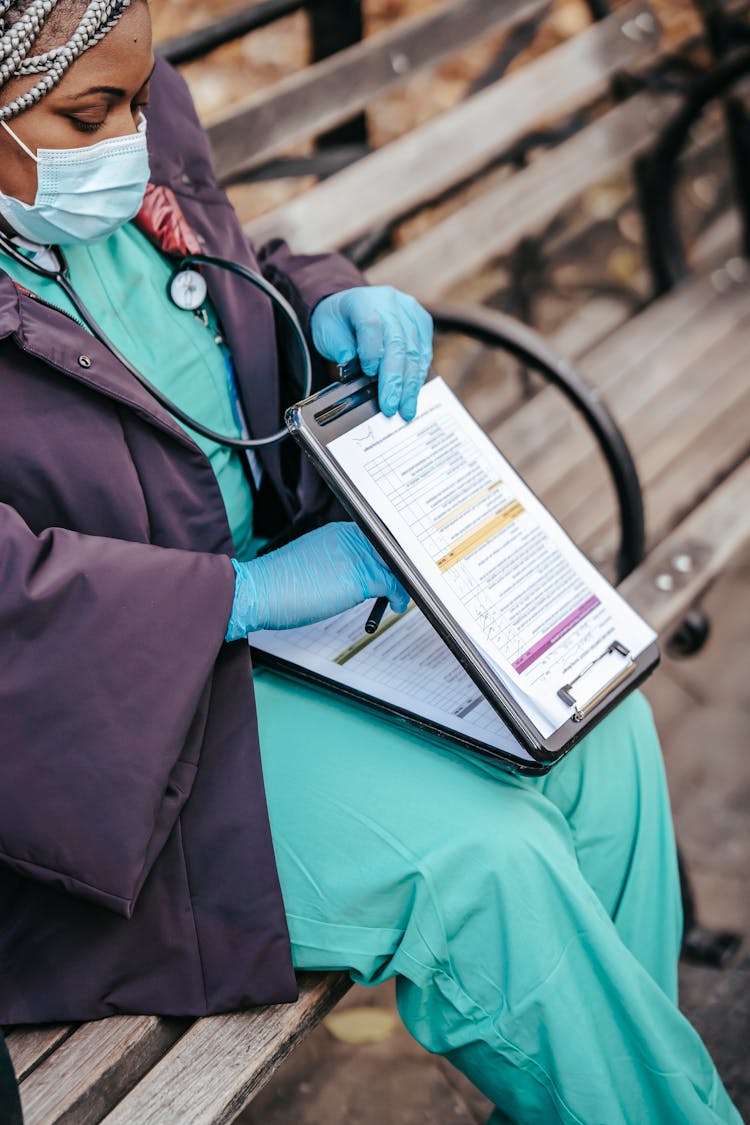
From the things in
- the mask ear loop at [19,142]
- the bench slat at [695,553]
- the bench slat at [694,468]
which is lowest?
the bench slat at [695,553]

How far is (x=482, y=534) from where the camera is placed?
61.4 inches

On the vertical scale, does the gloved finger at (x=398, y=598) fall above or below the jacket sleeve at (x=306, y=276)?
below

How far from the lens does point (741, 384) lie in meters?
2.87

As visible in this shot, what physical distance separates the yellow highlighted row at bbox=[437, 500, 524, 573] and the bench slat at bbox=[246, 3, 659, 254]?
113 centimetres

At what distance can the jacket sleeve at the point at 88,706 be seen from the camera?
131 cm

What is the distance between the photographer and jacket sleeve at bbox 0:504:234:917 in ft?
4.30

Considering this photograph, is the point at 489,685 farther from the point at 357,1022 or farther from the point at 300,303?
the point at 357,1022

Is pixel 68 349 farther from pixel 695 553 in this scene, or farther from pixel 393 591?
pixel 695 553

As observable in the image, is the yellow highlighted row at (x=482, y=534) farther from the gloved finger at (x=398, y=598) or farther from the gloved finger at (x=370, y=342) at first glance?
the gloved finger at (x=370, y=342)

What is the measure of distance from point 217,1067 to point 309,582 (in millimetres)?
606

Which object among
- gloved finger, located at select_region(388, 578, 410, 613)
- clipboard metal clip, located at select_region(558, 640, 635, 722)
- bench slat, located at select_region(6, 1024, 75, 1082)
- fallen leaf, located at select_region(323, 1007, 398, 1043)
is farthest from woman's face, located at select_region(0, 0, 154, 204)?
fallen leaf, located at select_region(323, 1007, 398, 1043)

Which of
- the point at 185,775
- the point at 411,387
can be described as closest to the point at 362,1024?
the point at 185,775

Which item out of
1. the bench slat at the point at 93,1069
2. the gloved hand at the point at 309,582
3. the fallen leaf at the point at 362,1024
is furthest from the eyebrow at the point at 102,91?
the fallen leaf at the point at 362,1024

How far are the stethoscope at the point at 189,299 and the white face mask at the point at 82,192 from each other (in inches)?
1.6
